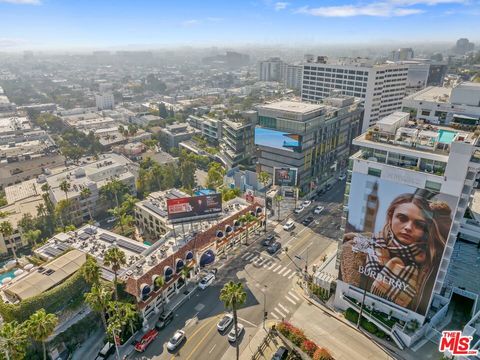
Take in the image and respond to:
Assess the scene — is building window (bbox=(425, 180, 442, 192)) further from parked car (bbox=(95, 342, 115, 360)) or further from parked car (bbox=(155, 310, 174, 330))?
parked car (bbox=(95, 342, 115, 360))

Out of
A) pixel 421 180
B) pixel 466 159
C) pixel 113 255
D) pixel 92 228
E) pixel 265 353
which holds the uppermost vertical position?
pixel 466 159

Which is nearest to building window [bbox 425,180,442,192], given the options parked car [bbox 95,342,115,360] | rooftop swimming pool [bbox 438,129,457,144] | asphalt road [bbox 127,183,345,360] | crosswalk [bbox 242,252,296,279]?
rooftop swimming pool [bbox 438,129,457,144]

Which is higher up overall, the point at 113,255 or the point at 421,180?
the point at 421,180

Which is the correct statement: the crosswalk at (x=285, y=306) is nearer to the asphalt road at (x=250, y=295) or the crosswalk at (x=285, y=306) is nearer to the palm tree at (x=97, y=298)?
the asphalt road at (x=250, y=295)

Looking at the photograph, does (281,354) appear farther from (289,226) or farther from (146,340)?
(289,226)

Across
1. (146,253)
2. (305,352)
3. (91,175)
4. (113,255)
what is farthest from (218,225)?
(91,175)

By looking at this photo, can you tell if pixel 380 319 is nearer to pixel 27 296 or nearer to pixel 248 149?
pixel 27 296

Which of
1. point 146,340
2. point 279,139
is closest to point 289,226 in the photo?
point 279,139
